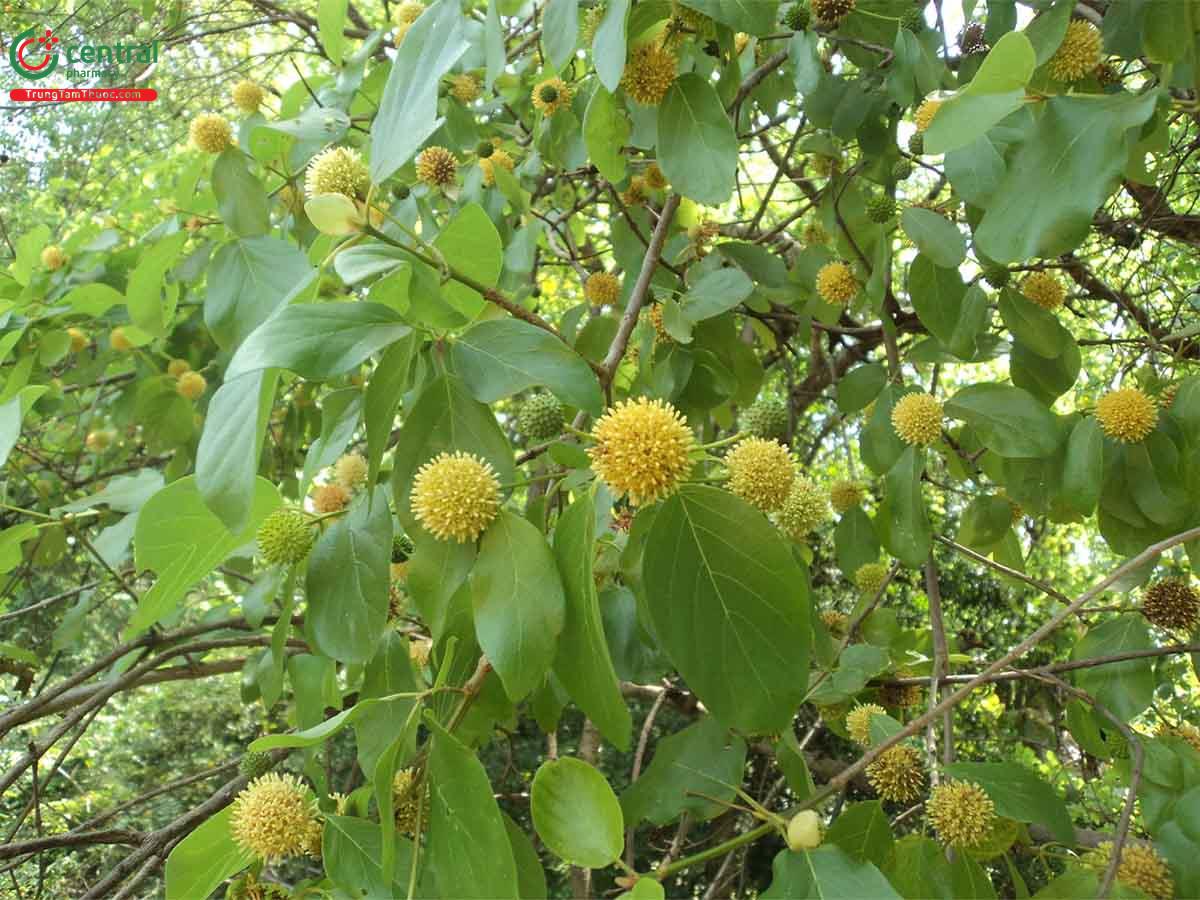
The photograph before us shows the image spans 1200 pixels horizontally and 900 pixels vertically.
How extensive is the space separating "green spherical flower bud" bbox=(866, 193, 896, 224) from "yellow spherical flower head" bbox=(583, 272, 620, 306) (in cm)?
51

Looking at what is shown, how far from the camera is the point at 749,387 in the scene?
163 cm

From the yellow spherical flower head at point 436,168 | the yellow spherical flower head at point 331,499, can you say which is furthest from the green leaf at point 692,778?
the yellow spherical flower head at point 436,168

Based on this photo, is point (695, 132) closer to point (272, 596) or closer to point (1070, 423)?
point (1070, 423)

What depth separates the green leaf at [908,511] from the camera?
4.12 ft

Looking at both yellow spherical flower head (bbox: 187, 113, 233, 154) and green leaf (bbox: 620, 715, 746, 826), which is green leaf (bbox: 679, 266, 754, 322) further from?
yellow spherical flower head (bbox: 187, 113, 233, 154)

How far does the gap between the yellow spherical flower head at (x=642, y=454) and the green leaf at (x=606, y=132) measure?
0.47m

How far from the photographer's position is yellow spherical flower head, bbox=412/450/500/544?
2.59ft

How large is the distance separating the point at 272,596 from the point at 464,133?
1027 mm

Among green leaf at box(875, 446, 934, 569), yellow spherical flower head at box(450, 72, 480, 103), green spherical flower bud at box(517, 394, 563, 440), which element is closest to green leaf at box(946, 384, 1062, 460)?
green leaf at box(875, 446, 934, 569)

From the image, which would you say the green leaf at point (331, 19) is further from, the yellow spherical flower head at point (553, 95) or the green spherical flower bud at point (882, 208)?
the green spherical flower bud at point (882, 208)

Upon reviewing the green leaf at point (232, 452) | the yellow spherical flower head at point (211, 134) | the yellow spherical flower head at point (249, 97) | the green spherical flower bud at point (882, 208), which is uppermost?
the yellow spherical flower head at point (249, 97)

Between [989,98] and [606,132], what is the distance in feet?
1.67

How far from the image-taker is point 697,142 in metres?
1.04

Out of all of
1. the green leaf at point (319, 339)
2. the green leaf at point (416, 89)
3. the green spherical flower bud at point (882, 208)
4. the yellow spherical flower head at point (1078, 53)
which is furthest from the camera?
the green spherical flower bud at point (882, 208)
